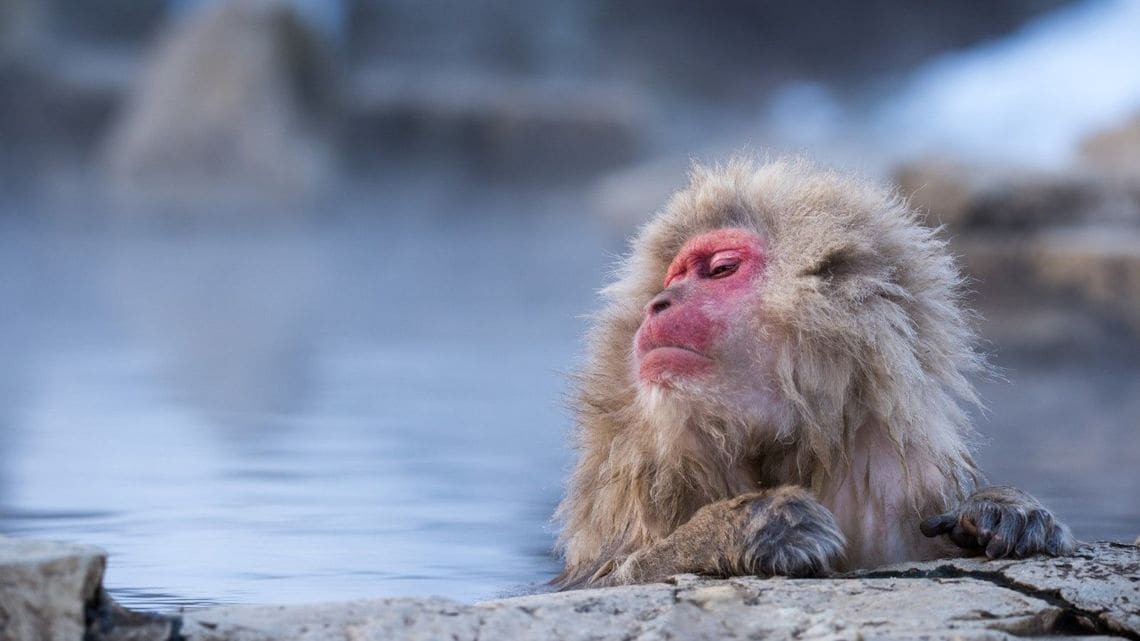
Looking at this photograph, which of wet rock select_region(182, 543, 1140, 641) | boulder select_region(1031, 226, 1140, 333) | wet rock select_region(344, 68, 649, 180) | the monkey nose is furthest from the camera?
wet rock select_region(344, 68, 649, 180)

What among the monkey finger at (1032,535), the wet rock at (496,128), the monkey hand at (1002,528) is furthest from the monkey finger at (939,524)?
the wet rock at (496,128)

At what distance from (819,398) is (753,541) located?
0.39 m

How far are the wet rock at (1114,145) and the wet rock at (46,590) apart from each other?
475 inches

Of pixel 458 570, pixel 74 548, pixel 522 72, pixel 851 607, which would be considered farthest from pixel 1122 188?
pixel 522 72

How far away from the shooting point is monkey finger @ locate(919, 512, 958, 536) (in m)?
3.26

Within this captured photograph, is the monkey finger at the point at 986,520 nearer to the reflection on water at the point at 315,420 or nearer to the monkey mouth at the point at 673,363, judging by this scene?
the monkey mouth at the point at 673,363

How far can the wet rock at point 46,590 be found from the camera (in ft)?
7.25

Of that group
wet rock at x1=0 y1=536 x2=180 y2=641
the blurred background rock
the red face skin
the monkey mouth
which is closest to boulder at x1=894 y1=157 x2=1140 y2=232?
the blurred background rock

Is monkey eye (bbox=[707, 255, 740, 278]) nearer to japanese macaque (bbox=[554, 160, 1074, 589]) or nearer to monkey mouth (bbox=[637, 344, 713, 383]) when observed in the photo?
japanese macaque (bbox=[554, 160, 1074, 589])

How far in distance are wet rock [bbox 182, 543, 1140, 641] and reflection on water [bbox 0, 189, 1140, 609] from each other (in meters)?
0.88

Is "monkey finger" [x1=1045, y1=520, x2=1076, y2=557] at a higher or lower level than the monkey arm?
higher

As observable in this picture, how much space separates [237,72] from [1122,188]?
558 inches

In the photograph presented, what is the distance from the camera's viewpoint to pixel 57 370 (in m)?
9.16

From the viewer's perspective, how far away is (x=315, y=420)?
293 inches
